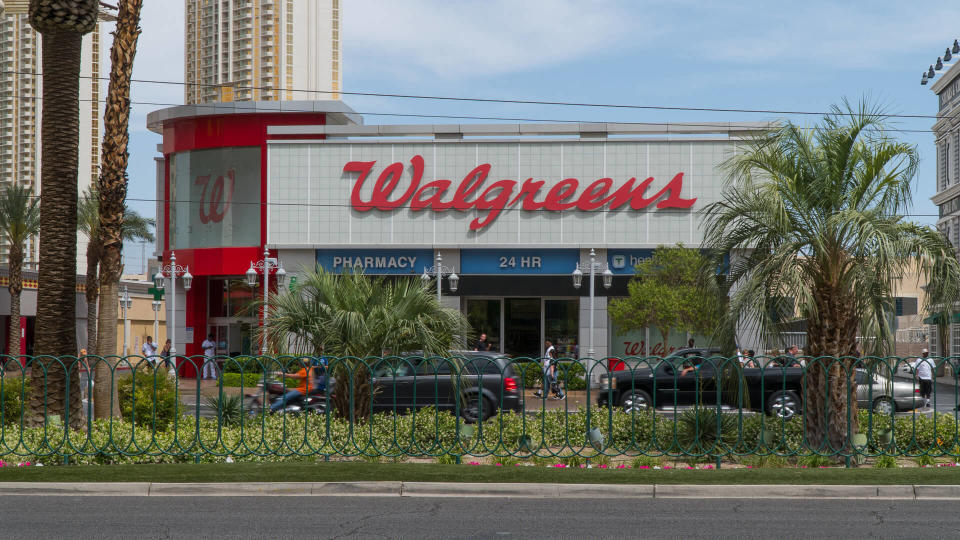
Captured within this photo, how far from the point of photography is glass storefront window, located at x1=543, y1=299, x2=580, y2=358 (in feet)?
123

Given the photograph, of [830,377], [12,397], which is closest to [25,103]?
[12,397]

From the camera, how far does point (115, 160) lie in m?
16.7

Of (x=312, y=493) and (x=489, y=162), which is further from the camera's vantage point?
(x=489, y=162)

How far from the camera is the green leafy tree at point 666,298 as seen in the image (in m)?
31.0

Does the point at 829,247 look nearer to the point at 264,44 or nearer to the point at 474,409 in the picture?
the point at 474,409

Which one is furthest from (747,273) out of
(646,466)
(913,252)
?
(646,466)

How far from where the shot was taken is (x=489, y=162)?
122 ft

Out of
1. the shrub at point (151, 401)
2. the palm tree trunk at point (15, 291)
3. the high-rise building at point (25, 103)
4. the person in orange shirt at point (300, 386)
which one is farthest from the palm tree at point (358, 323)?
the high-rise building at point (25, 103)

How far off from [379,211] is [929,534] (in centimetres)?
3044

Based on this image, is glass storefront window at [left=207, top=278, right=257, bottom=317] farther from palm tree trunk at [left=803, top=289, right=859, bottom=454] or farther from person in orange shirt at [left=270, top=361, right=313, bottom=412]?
palm tree trunk at [left=803, top=289, right=859, bottom=454]

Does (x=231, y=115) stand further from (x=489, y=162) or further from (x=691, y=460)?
(x=691, y=460)

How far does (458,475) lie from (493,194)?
1049 inches

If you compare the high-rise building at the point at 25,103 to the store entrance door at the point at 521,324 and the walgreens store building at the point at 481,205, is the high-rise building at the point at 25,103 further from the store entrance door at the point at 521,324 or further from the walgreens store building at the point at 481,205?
the store entrance door at the point at 521,324

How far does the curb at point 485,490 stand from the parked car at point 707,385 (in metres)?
1.95
